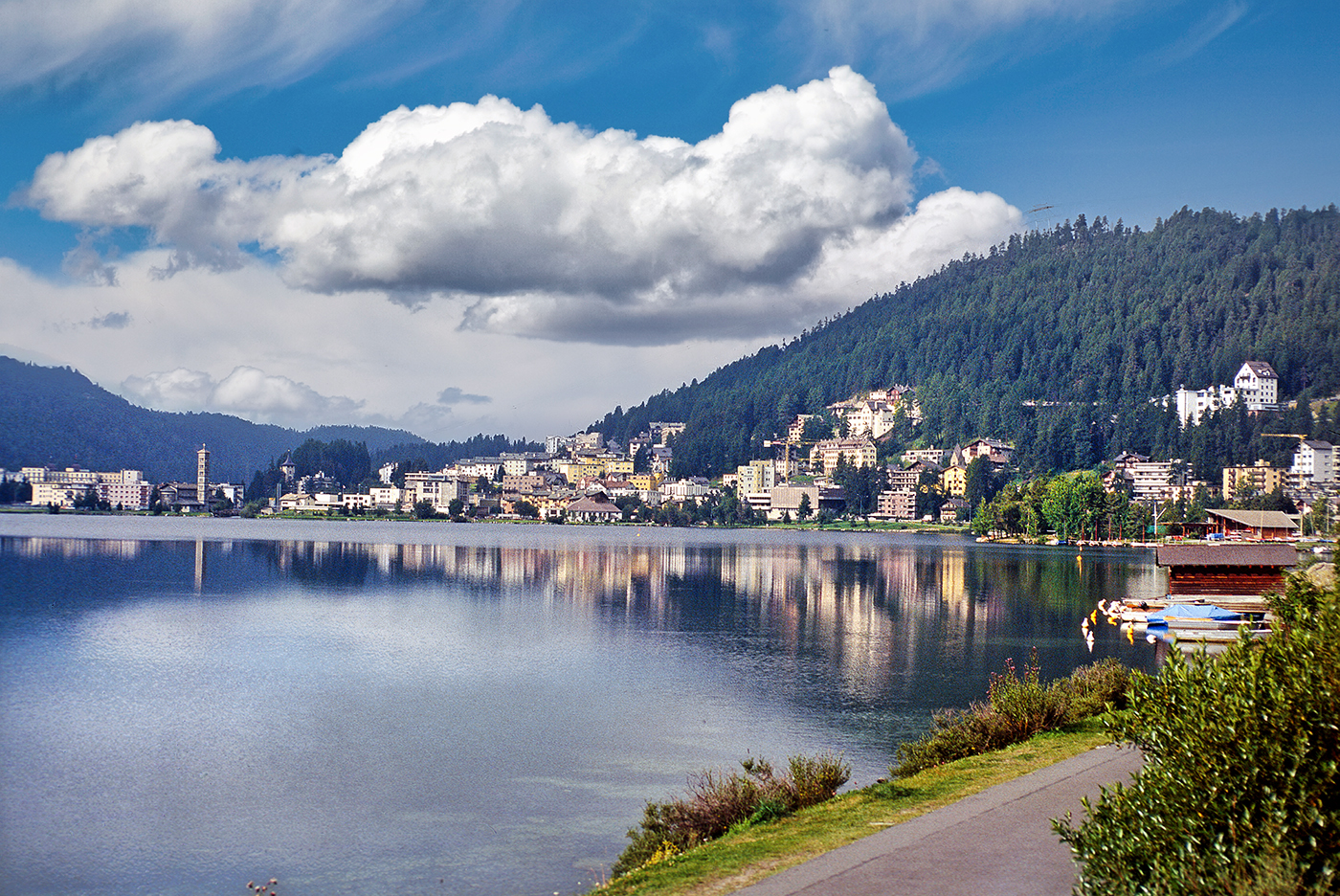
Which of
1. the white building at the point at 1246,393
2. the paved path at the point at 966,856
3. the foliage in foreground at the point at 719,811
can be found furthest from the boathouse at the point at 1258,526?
the white building at the point at 1246,393

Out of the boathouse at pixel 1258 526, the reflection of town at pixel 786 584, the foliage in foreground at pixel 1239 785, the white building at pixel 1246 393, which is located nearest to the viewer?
the foliage in foreground at pixel 1239 785

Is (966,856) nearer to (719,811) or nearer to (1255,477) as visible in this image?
(719,811)

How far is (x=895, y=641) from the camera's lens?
34.3m

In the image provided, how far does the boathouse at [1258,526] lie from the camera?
82.4 m

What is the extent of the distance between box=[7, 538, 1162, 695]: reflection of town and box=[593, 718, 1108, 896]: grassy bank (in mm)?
10552

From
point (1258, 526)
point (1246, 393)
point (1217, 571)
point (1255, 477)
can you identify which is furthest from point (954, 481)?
point (1217, 571)

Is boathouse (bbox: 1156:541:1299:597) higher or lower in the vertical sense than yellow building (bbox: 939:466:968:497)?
lower

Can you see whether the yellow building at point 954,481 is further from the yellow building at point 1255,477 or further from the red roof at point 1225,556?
the red roof at point 1225,556

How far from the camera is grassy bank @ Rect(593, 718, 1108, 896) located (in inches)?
382

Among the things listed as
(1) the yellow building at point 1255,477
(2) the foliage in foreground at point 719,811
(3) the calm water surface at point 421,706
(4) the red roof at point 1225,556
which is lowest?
(3) the calm water surface at point 421,706

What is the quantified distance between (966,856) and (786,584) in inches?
1941

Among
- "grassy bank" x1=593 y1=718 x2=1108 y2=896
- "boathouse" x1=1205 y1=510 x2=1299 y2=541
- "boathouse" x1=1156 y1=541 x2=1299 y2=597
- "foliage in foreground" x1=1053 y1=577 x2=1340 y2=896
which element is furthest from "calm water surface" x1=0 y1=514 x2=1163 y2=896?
"boathouse" x1=1205 y1=510 x2=1299 y2=541

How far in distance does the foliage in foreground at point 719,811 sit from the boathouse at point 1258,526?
79.3m

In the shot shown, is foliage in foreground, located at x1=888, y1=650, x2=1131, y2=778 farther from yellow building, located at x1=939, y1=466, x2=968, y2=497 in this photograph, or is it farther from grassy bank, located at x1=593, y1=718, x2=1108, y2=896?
yellow building, located at x1=939, y1=466, x2=968, y2=497
